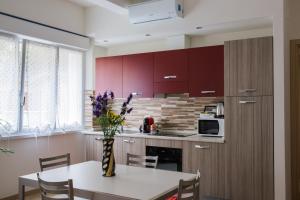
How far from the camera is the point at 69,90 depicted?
5.01 metres

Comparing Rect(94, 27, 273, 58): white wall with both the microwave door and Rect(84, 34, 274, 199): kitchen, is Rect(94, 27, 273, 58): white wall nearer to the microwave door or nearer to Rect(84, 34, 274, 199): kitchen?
Rect(84, 34, 274, 199): kitchen

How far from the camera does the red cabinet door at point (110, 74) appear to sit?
491 cm

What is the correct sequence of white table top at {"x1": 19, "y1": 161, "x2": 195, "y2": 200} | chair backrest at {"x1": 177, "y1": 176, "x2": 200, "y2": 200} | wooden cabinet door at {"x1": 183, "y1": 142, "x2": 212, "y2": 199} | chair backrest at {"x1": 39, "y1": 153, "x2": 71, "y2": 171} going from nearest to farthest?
chair backrest at {"x1": 177, "y1": 176, "x2": 200, "y2": 200} → white table top at {"x1": 19, "y1": 161, "x2": 195, "y2": 200} → chair backrest at {"x1": 39, "y1": 153, "x2": 71, "y2": 171} → wooden cabinet door at {"x1": 183, "y1": 142, "x2": 212, "y2": 199}

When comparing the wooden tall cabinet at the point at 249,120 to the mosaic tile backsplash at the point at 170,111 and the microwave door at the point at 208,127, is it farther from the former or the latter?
the mosaic tile backsplash at the point at 170,111

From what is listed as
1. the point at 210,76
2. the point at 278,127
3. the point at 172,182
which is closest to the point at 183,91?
the point at 210,76

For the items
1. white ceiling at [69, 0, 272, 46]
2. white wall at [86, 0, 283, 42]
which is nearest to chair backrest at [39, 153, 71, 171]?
white ceiling at [69, 0, 272, 46]

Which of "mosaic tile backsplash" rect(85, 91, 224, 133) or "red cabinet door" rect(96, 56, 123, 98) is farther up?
"red cabinet door" rect(96, 56, 123, 98)

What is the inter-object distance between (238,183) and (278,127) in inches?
32.5

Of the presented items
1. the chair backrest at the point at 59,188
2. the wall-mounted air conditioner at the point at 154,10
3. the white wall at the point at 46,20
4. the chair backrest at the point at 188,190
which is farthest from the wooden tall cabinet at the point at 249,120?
the white wall at the point at 46,20

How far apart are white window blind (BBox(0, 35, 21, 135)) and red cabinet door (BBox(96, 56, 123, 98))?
1.35 metres

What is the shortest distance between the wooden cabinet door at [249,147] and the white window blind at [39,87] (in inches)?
106

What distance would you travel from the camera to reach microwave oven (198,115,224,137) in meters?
3.96

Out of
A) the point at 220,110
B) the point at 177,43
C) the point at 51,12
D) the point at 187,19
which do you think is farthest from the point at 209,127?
the point at 51,12

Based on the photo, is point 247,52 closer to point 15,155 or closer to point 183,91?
point 183,91
